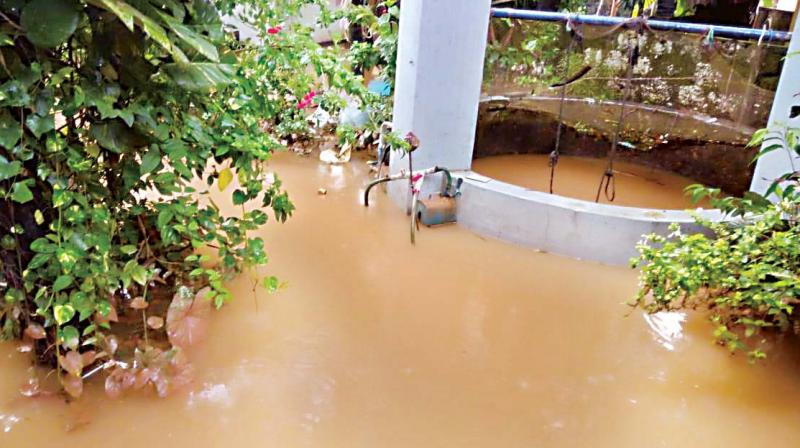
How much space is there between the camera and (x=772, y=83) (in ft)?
16.0

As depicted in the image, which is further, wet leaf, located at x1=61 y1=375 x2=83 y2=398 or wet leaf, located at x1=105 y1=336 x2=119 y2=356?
wet leaf, located at x1=105 y1=336 x2=119 y2=356

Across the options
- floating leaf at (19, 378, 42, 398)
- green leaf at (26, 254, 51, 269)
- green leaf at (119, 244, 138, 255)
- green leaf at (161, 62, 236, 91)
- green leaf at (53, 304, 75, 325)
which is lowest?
floating leaf at (19, 378, 42, 398)

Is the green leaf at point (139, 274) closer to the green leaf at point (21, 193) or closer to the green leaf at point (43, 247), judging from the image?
the green leaf at point (43, 247)

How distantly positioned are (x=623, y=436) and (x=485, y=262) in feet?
4.85

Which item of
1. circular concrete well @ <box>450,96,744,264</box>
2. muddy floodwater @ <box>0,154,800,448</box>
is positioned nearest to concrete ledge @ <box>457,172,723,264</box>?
circular concrete well @ <box>450,96,744,264</box>

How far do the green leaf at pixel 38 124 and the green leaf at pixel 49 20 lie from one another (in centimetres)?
25

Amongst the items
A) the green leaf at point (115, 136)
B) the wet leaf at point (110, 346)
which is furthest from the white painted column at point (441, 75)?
the wet leaf at point (110, 346)

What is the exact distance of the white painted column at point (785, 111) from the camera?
3090 mm

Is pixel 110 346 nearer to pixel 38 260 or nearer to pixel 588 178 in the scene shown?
pixel 38 260

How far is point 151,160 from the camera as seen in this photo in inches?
77.0

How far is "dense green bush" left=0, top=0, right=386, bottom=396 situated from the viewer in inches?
69.6

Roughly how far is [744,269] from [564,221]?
3.88 ft

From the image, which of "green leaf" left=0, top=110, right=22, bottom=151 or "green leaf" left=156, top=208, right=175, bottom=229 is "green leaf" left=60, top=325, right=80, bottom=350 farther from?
"green leaf" left=0, top=110, right=22, bottom=151

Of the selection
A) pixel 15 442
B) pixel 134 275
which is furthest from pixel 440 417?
pixel 15 442
